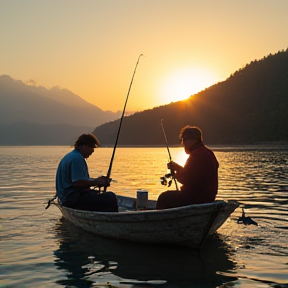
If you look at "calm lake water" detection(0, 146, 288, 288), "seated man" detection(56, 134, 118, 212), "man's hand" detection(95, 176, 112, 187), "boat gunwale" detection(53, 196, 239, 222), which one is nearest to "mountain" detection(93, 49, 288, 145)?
"calm lake water" detection(0, 146, 288, 288)

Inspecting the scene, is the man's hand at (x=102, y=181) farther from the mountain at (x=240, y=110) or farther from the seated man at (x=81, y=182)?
the mountain at (x=240, y=110)

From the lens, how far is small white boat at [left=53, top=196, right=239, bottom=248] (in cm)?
862

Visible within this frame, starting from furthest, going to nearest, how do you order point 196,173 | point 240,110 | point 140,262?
point 240,110 < point 196,173 < point 140,262

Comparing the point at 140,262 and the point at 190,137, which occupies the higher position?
the point at 190,137

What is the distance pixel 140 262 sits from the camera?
27.9 feet

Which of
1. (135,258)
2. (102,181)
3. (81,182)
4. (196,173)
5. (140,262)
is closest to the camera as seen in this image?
(140,262)

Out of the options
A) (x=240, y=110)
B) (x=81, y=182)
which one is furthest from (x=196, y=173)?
(x=240, y=110)

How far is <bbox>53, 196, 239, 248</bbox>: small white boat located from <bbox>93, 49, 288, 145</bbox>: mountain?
364ft

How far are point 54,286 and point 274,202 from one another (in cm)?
1104

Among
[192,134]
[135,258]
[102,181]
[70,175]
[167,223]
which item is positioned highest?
[192,134]

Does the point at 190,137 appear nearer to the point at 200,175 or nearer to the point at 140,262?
the point at 200,175

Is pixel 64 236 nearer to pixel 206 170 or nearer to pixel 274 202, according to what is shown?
pixel 206 170

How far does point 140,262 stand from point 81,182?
8.51 feet

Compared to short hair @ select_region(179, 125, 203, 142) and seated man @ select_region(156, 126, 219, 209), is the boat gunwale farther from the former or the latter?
short hair @ select_region(179, 125, 203, 142)
